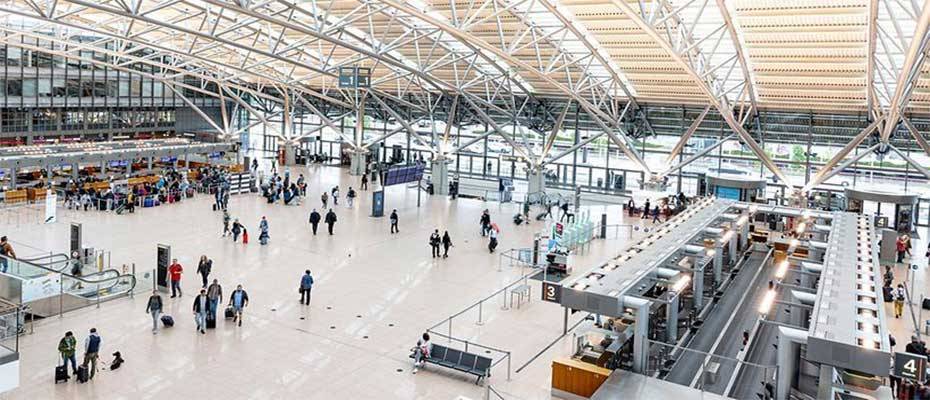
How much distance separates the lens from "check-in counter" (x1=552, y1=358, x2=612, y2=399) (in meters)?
13.7

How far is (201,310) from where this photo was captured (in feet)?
56.3

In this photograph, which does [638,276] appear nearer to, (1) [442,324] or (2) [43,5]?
(1) [442,324]

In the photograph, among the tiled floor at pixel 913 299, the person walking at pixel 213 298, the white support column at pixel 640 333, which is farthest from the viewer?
the tiled floor at pixel 913 299

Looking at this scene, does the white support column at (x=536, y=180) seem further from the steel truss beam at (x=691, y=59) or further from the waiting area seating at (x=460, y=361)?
the waiting area seating at (x=460, y=361)

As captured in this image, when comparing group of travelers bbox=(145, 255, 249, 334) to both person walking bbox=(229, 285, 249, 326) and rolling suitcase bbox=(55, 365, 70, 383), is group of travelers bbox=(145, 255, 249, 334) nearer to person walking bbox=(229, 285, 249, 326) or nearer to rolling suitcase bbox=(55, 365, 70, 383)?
person walking bbox=(229, 285, 249, 326)

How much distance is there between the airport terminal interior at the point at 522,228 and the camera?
14172 millimetres

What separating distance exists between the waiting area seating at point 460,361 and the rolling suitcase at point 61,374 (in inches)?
242

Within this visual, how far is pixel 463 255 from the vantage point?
27031 mm

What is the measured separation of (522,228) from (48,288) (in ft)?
63.1

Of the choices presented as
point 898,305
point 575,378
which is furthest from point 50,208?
point 898,305

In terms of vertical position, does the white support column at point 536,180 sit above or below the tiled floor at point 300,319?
above

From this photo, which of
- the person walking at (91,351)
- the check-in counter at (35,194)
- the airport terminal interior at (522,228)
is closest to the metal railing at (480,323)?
the airport terminal interior at (522,228)

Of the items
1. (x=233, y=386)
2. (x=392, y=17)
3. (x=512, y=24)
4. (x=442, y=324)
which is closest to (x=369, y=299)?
(x=442, y=324)

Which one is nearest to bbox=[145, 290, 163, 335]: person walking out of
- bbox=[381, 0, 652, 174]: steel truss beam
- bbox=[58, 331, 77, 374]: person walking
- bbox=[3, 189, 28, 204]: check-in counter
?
bbox=[58, 331, 77, 374]: person walking
